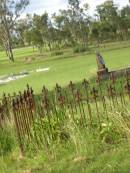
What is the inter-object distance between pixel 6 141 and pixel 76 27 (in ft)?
242

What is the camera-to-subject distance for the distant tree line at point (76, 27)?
248ft

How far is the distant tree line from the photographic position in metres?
75.7

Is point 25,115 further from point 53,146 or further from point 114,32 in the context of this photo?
point 114,32

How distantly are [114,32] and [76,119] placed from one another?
71978 mm

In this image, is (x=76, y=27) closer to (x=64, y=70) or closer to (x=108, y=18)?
(x=108, y=18)

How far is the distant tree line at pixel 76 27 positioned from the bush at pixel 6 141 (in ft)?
211

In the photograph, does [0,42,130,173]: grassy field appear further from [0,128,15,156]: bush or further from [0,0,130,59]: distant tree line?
[0,0,130,59]: distant tree line

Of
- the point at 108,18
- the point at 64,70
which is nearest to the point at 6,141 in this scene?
the point at 64,70

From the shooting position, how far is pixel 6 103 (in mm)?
8844

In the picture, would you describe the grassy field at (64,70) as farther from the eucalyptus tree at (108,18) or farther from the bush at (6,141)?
the eucalyptus tree at (108,18)

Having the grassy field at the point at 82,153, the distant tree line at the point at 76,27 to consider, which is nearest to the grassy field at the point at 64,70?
the grassy field at the point at 82,153

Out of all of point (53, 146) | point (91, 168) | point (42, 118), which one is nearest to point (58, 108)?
point (42, 118)

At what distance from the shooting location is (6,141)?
8.32 metres

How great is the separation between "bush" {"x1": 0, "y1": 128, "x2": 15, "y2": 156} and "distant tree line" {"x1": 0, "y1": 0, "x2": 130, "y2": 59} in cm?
6431
